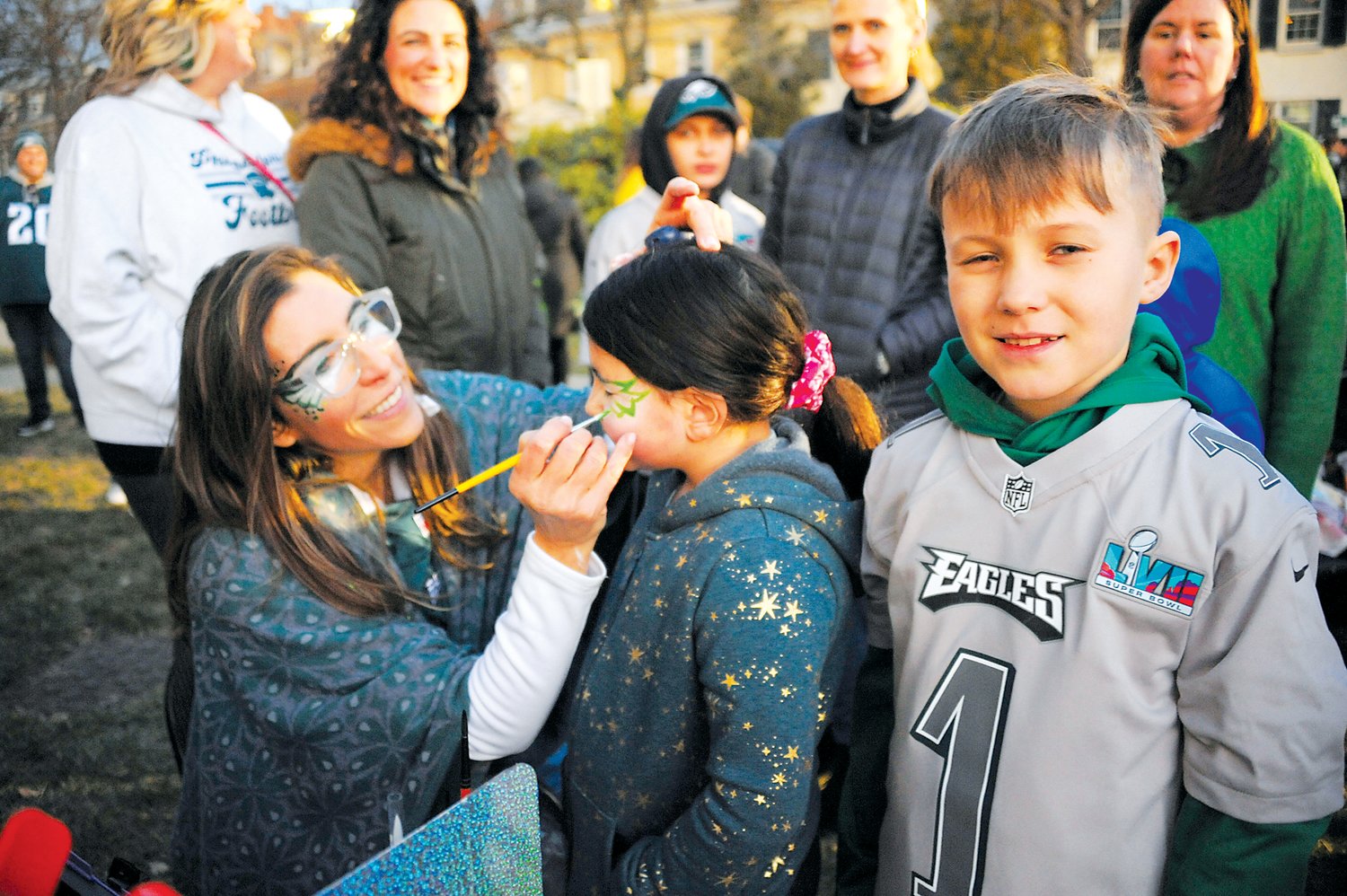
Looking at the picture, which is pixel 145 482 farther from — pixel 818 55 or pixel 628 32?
pixel 628 32

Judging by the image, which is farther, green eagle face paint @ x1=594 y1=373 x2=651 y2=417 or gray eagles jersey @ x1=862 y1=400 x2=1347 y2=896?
green eagle face paint @ x1=594 y1=373 x2=651 y2=417

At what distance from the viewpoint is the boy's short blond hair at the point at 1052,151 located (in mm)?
1325

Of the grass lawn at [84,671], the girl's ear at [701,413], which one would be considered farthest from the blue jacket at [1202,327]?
the grass lawn at [84,671]

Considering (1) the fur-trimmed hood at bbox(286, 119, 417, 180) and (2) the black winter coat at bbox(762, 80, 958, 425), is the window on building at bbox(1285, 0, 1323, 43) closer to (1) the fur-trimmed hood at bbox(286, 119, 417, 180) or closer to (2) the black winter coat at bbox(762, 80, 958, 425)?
(2) the black winter coat at bbox(762, 80, 958, 425)

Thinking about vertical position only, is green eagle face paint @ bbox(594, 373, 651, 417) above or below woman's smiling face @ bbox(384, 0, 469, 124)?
below

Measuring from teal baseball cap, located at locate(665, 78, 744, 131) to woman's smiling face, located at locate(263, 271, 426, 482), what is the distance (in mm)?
1824

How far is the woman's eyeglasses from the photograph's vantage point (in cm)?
192

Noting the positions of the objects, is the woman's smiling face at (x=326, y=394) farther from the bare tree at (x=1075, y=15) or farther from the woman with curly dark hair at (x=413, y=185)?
the bare tree at (x=1075, y=15)

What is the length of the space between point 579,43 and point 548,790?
26.7 meters

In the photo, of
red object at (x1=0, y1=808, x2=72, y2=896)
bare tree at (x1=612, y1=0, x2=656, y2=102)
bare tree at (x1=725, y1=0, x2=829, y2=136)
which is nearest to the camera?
red object at (x1=0, y1=808, x2=72, y2=896)

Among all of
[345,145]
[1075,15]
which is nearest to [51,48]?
[345,145]

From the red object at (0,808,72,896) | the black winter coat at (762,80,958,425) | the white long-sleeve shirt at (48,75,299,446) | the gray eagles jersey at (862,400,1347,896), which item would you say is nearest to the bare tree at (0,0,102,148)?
the white long-sleeve shirt at (48,75,299,446)

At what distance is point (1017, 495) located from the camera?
4.49 ft

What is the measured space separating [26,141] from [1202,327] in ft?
15.2
